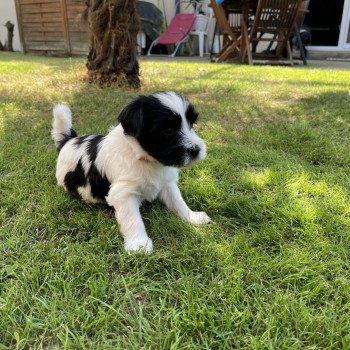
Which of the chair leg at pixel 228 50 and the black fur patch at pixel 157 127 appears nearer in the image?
the black fur patch at pixel 157 127

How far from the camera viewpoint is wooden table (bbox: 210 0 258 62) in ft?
30.0

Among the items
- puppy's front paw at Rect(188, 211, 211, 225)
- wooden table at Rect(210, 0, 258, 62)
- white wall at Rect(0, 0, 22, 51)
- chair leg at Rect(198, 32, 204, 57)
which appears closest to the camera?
puppy's front paw at Rect(188, 211, 211, 225)

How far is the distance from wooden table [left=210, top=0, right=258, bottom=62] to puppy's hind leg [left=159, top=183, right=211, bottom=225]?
26.1 ft

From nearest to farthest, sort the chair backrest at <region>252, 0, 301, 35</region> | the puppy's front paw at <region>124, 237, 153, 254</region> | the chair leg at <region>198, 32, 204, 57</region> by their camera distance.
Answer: the puppy's front paw at <region>124, 237, 153, 254</region> < the chair backrest at <region>252, 0, 301, 35</region> < the chair leg at <region>198, 32, 204, 57</region>

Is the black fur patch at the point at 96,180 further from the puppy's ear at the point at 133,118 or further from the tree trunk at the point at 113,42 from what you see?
the tree trunk at the point at 113,42

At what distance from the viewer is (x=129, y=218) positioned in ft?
6.85

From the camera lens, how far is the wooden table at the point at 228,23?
915cm

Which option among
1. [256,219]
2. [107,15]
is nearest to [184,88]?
[107,15]

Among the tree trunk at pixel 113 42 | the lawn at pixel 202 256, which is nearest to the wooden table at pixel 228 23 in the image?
the tree trunk at pixel 113 42

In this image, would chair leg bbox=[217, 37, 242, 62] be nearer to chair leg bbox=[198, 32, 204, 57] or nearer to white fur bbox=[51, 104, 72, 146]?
chair leg bbox=[198, 32, 204, 57]

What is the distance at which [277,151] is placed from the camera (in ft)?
11.2

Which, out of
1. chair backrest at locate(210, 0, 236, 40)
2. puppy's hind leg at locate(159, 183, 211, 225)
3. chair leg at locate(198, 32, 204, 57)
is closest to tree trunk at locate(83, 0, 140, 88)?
puppy's hind leg at locate(159, 183, 211, 225)

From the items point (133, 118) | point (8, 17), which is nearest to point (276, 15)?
point (133, 118)

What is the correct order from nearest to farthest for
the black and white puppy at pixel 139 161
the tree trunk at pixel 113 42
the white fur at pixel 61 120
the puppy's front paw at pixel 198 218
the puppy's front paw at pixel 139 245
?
the puppy's front paw at pixel 139 245
the black and white puppy at pixel 139 161
the puppy's front paw at pixel 198 218
the white fur at pixel 61 120
the tree trunk at pixel 113 42
